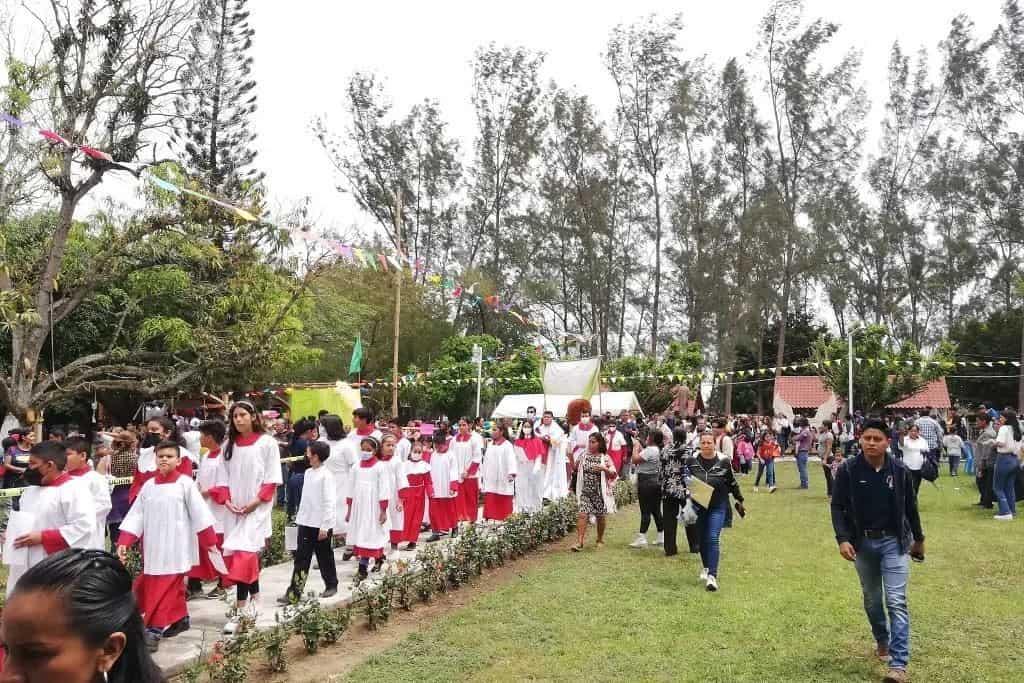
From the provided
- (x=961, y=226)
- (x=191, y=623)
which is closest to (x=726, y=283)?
(x=961, y=226)

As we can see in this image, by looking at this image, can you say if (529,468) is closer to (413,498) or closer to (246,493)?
(413,498)

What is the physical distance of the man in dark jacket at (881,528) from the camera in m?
5.81

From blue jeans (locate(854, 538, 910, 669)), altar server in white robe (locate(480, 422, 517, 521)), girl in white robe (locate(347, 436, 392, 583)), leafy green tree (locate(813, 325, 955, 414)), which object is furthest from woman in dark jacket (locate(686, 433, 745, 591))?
leafy green tree (locate(813, 325, 955, 414))

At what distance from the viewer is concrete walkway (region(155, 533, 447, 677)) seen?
20.2ft

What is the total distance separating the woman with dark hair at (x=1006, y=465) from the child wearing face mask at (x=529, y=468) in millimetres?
7035

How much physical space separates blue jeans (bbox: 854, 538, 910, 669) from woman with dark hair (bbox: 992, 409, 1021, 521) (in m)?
8.65

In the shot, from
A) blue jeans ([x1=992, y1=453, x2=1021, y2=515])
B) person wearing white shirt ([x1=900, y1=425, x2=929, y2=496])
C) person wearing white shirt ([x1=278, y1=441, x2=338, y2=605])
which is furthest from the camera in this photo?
person wearing white shirt ([x1=900, y1=425, x2=929, y2=496])

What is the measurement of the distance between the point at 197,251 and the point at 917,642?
1300cm

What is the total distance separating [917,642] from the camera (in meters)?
6.77

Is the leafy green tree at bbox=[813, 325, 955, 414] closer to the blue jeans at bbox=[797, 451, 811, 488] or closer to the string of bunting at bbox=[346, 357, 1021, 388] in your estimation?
the string of bunting at bbox=[346, 357, 1021, 388]

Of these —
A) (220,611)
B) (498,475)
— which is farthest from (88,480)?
(498,475)

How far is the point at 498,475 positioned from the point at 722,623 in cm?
591

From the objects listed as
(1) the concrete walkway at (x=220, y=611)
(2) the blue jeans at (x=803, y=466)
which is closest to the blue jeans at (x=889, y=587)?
(1) the concrete walkway at (x=220, y=611)

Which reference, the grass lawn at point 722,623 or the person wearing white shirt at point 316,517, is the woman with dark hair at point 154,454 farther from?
the grass lawn at point 722,623
